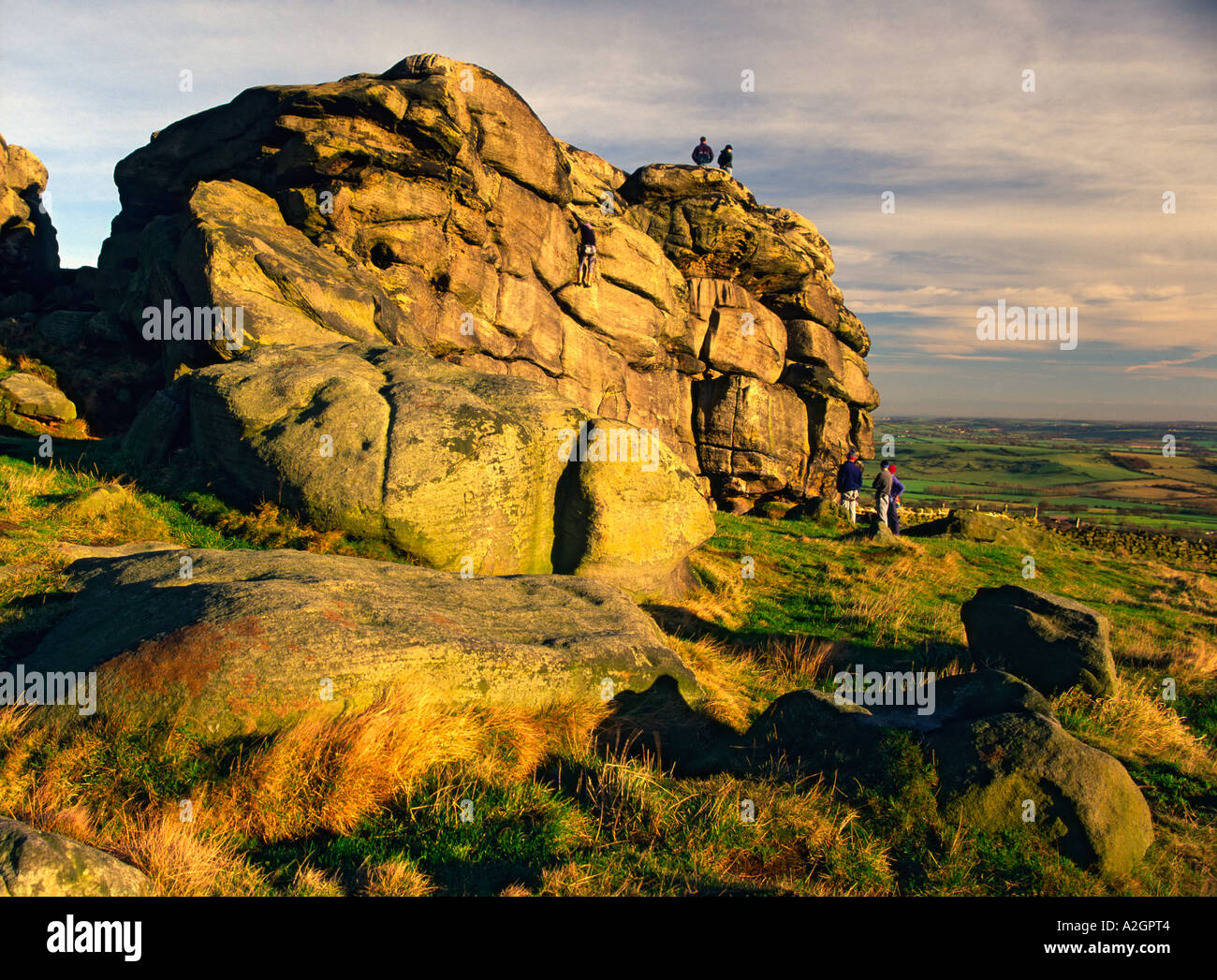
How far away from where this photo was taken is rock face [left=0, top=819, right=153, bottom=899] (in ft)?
12.2

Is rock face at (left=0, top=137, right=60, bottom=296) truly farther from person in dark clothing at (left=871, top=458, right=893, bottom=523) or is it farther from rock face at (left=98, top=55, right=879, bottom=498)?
person in dark clothing at (left=871, top=458, right=893, bottom=523)

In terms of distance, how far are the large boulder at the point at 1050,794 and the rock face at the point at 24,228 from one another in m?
40.0

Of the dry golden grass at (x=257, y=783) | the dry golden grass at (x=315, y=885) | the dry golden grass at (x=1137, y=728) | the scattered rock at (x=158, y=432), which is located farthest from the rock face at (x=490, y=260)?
the dry golden grass at (x=315, y=885)

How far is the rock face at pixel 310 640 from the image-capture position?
19.7 feet

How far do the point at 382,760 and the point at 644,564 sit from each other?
8608 millimetres

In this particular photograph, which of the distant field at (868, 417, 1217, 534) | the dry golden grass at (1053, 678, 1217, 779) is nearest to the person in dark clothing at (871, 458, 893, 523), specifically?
the dry golden grass at (1053, 678, 1217, 779)

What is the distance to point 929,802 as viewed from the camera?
632 centimetres

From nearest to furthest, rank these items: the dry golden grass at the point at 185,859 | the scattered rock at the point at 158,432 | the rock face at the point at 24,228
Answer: the dry golden grass at the point at 185,859 → the scattered rock at the point at 158,432 → the rock face at the point at 24,228

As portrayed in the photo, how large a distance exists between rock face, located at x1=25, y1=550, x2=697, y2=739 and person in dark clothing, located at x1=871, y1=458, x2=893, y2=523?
18.0m

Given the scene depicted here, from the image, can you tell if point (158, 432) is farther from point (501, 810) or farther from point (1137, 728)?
point (1137, 728)

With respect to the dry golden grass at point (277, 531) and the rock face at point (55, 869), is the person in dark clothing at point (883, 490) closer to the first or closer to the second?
the dry golden grass at point (277, 531)
